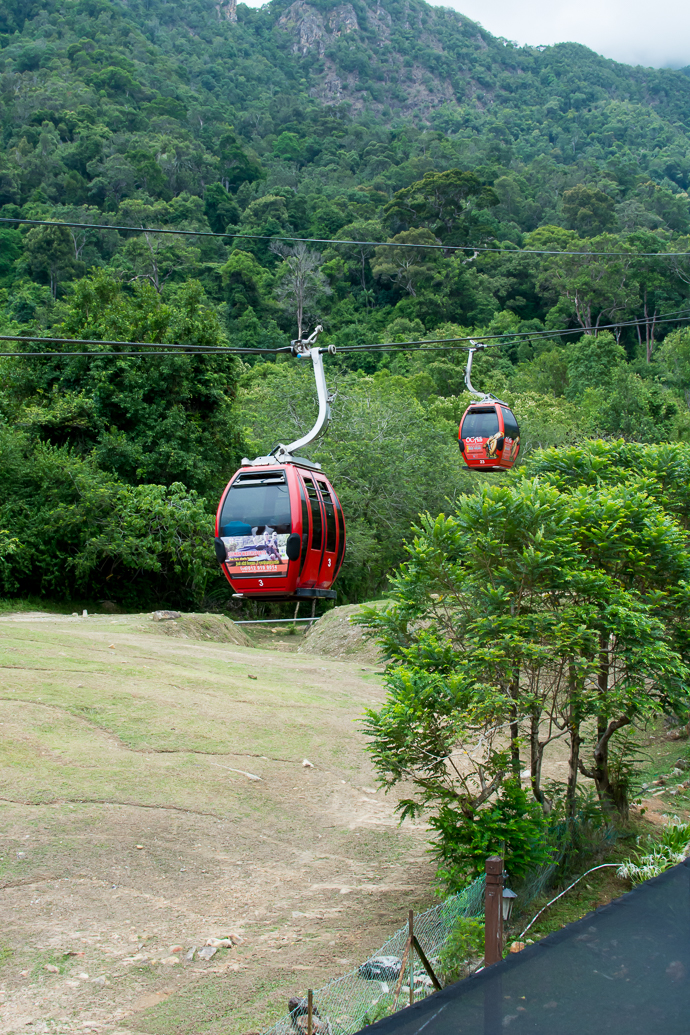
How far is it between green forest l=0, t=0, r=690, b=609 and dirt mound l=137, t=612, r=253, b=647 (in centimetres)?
348

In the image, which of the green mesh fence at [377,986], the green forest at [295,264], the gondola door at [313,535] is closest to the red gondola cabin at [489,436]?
the green forest at [295,264]

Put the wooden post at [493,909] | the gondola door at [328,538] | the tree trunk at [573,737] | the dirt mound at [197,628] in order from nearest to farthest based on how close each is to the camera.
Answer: the wooden post at [493,909]
the tree trunk at [573,737]
the gondola door at [328,538]
the dirt mound at [197,628]

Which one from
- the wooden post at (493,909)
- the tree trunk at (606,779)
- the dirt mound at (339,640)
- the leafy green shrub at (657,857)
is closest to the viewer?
the wooden post at (493,909)

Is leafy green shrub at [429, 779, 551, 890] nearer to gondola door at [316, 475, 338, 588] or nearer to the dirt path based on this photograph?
the dirt path

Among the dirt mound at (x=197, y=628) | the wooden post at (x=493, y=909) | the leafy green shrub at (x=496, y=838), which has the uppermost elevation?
the wooden post at (x=493, y=909)

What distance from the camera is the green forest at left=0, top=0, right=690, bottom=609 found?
30.3 metres

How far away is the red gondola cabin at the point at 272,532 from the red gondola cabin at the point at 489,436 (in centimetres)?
822

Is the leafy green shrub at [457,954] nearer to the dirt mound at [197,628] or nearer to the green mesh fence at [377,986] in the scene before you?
the green mesh fence at [377,986]

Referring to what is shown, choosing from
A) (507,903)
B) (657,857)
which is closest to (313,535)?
(507,903)

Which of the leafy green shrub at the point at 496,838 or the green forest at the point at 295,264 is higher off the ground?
the green forest at the point at 295,264

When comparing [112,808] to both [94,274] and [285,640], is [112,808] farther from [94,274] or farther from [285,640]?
[94,274]

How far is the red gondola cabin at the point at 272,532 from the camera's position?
9758mm

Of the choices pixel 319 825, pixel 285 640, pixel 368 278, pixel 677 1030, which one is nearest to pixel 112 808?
pixel 319 825

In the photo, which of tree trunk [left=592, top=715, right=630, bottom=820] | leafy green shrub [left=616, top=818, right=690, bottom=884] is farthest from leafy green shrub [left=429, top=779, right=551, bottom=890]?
tree trunk [left=592, top=715, right=630, bottom=820]
